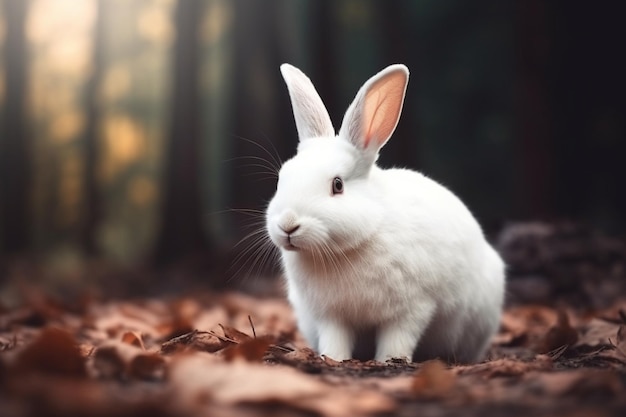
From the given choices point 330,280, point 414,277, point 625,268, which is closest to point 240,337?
point 330,280

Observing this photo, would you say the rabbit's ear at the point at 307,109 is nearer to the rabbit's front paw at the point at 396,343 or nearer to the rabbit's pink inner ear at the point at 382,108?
the rabbit's pink inner ear at the point at 382,108

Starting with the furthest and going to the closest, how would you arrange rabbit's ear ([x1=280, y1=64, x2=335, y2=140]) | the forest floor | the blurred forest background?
the blurred forest background < rabbit's ear ([x1=280, y1=64, x2=335, y2=140]) < the forest floor

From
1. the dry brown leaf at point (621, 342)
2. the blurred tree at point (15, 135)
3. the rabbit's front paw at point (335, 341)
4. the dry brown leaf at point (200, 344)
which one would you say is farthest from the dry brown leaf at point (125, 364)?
the blurred tree at point (15, 135)

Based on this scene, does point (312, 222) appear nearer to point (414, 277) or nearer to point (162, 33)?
point (414, 277)

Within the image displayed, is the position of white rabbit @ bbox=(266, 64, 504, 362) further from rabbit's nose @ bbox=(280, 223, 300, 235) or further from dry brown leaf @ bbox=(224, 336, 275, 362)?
dry brown leaf @ bbox=(224, 336, 275, 362)

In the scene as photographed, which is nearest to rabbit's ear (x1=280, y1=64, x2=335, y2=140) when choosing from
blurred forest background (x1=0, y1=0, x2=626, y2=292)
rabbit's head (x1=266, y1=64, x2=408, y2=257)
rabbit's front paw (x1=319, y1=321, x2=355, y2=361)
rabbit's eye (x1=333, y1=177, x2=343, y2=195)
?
rabbit's head (x1=266, y1=64, x2=408, y2=257)

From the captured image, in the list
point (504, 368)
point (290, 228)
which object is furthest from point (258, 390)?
point (290, 228)

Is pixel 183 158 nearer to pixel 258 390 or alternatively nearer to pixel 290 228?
pixel 290 228

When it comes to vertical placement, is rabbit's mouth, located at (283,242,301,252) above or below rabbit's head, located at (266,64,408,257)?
below
